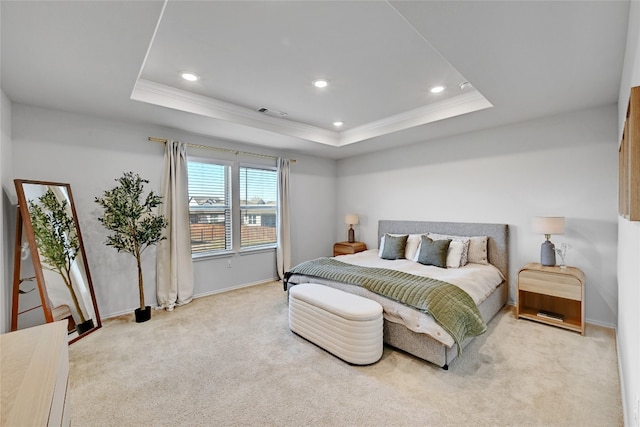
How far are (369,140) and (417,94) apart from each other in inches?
53.3

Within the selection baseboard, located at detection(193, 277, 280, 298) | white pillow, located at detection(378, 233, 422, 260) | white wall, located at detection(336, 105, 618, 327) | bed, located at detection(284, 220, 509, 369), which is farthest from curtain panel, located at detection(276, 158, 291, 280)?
white pillow, located at detection(378, 233, 422, 260)

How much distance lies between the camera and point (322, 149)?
5.11 meters

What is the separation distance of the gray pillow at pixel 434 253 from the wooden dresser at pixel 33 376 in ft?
11.9

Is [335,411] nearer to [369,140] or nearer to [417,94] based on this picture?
[417,94]

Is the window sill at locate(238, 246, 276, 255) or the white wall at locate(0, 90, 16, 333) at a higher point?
the white wall at locate(0, 90, 16, 333)

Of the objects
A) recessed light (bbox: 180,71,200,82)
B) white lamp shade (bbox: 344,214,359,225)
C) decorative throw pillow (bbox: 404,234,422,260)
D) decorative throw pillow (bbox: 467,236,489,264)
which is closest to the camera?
recessed light (bbox: 180,71,200,82)

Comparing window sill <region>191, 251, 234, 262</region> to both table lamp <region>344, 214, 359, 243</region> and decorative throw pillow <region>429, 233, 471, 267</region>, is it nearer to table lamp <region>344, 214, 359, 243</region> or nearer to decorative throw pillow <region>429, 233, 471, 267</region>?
table lamp <region>344, 214, 359, 243</region>

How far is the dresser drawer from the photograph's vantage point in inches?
114

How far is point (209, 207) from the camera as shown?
4.41 meters

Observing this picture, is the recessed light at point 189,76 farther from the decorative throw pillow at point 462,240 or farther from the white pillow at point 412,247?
the decorative throw pillow at point 462,240

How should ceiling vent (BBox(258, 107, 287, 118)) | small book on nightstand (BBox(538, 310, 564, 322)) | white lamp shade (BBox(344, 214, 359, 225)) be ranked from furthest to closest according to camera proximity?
white lamp shade (BBox(344, 214, 359, 225)) < ceiling vent (BBox(258, 107, 287, 118)) < small book on nightstand (BBox(538, 310, 564, 322))

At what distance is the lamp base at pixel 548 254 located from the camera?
10.6ft

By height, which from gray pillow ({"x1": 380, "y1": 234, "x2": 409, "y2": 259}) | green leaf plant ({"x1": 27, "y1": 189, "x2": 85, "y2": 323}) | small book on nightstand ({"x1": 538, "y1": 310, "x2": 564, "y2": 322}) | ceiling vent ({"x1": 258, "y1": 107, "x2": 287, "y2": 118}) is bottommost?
small book on nightstand ({"x1": 538, "y1": 310, "x2": 564, "y2": 322})

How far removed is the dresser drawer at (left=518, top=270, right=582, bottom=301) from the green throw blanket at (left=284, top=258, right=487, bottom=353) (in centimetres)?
102
